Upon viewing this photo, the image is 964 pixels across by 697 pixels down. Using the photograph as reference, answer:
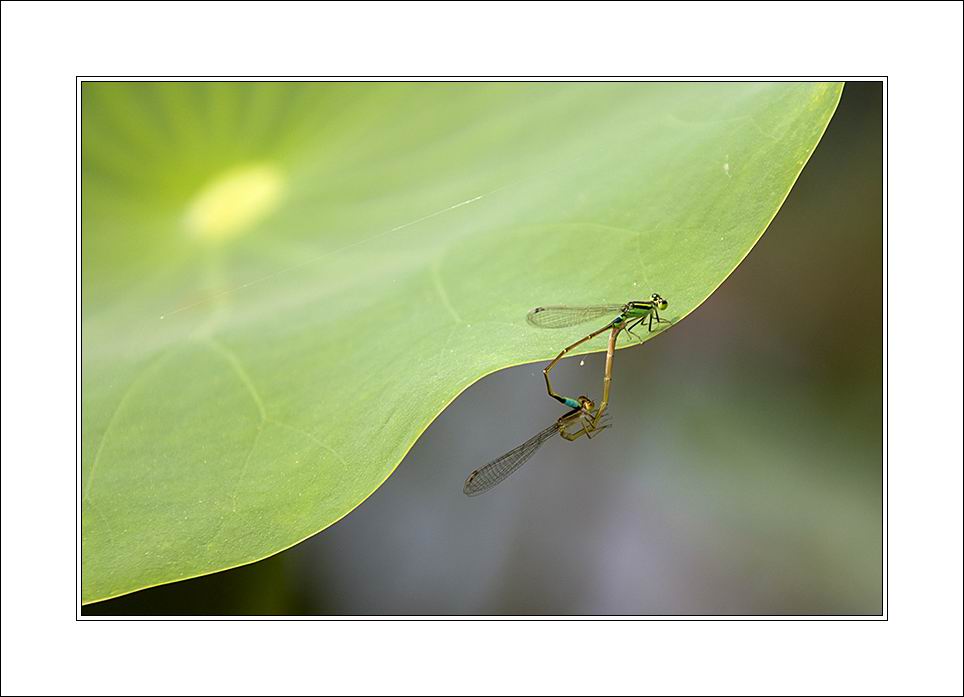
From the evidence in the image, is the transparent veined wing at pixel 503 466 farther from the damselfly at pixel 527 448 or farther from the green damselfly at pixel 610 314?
the green damselfly at pixel 610 314

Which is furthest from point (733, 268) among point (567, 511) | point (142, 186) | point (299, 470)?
point (142, 186)

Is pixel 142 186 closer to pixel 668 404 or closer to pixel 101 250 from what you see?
pixel 101 250

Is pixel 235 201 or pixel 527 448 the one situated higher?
pixel 235 201

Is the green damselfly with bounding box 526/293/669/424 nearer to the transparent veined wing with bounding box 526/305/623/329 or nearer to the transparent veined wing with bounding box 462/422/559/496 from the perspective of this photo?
the transparent veined wing with bounding box 526/305/623/329

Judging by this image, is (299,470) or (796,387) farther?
(796,387)

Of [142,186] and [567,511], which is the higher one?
[142,186]

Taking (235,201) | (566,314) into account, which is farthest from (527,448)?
(235,201)

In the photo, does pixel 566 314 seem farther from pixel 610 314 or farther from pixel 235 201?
pixel 235 201
